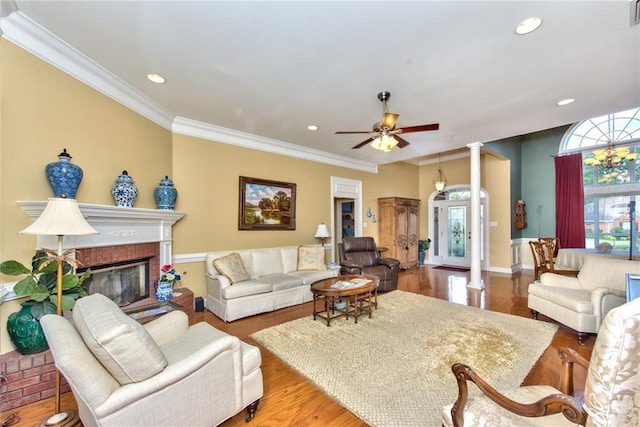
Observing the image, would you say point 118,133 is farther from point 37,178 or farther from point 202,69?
point 202,69

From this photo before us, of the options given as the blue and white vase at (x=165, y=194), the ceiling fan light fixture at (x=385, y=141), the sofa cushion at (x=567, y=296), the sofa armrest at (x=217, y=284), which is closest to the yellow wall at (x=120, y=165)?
the blue and white vase at (x=165, y=194)

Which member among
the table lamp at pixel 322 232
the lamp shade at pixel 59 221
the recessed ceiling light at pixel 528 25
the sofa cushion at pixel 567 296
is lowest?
the sofa cushion at pixel 567 296

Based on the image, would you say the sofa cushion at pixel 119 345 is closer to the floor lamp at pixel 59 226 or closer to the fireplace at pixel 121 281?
the floor lamp at pixel 59 226

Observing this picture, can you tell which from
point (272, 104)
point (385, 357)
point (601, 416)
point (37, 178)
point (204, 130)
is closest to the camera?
point (601, 416)

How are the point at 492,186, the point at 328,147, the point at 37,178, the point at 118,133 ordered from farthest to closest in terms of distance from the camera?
the point at 492,186
the point at 328,147
the point at 118,133
the point at 37,178

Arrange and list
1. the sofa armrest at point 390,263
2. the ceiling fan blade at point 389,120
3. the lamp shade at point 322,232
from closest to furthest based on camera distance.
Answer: the ceiling fan blade at point 389,120
the sofa armrest at point 390,263
the lamp shade at point 322,232

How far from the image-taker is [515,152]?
7160 mm

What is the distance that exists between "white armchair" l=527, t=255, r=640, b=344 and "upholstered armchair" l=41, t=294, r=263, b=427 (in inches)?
135

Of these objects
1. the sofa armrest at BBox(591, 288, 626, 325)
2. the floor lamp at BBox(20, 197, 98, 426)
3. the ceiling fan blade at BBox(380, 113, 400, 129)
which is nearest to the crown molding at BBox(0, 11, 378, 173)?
the floor lamp at BBox(20, 197, 98, 426)

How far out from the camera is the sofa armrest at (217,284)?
3648 millimetres

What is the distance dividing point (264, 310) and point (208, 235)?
1441mm

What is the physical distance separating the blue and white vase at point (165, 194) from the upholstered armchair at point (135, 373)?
6.62 ft

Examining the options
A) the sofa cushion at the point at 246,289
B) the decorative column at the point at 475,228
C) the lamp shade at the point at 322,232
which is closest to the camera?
the sofa cushion at the point at 246,289

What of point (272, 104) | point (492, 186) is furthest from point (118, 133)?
point (492, 186)
